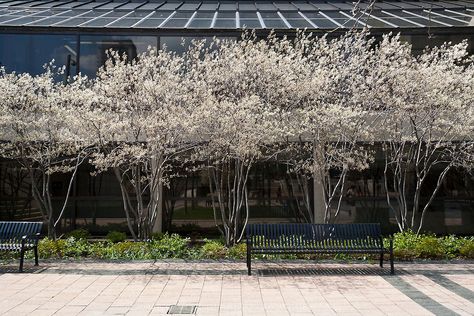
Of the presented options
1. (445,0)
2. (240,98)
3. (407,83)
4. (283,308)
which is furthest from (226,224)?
(445,0)

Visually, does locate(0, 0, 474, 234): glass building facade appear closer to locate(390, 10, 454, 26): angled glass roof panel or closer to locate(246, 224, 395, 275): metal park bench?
locate(390, 10, 454, 26): angled glass roof panel

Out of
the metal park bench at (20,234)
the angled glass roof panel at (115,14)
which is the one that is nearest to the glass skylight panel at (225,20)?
the angled glass roof panel at (115,14)

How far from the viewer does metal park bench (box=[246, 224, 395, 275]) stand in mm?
9086

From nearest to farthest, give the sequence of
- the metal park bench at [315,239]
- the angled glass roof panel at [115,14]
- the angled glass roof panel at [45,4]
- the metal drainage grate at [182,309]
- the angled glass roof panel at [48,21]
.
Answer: the metal drainage grate at [182,309], the metal park bench at [315,239], the angled glass roof panel at [48,21], the angled glass roof panel at [115,14], the angled glass roof panel at [45,4]

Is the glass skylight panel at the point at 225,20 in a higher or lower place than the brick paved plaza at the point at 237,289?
higher

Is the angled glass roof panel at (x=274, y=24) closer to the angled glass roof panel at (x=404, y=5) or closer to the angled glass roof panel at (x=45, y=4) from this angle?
the angled glass roof panel at (x=404, y=5)

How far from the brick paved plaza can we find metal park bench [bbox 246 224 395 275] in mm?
415

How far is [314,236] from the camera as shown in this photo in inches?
373

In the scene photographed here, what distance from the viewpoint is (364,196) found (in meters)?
14.0

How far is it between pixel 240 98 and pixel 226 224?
333 cm

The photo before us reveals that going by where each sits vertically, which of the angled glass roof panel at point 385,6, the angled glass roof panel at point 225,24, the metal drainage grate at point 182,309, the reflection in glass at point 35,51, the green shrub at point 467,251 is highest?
the angled glass roof panel at point 385,6

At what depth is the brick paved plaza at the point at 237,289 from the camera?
6.55 meters

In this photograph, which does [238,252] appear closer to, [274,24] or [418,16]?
[274,24]

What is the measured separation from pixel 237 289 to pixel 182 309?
1394 mm
